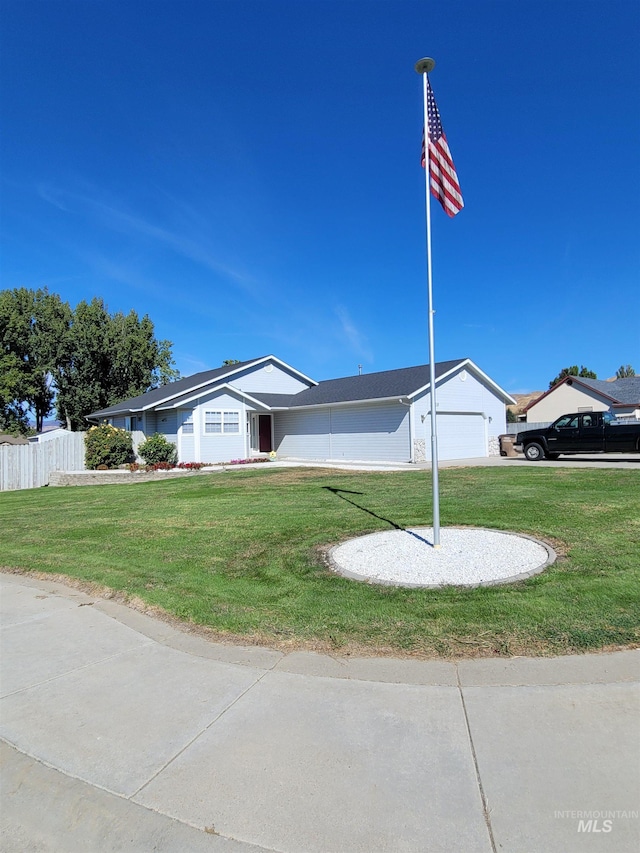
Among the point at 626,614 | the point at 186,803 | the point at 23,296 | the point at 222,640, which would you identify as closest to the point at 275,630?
the point at 222,640

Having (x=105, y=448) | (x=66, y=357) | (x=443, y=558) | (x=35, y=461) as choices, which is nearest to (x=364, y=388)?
(x=105, y=448)

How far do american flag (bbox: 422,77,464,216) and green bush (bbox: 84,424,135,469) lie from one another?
19.9 m

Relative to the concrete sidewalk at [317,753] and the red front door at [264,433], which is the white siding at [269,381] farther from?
the concrete sidewalk at [317,753]

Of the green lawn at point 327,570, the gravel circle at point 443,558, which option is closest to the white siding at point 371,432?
the green lawn at point 327,570

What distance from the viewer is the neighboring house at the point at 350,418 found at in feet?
75.3

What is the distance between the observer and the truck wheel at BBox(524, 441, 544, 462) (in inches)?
760

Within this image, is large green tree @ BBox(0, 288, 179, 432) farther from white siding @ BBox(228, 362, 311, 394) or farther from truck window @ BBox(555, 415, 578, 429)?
truck window @ BBox(555, 415, 578, 429)

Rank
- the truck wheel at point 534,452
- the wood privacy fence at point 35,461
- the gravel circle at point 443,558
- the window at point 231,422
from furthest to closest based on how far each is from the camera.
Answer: the window at point 231,422 < the truck wheel at point 534,452 < the wood privacy fence at point 35,461 < the gravel circle at point 443,558

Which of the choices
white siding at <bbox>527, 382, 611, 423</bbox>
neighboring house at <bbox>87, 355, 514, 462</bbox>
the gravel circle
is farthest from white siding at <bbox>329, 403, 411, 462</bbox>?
white siding at <bbox>527, 382, 611, 423</bbox>

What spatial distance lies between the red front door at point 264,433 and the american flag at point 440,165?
23598mm

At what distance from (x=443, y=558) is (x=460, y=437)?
64.8ft

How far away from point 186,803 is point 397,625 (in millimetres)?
2172

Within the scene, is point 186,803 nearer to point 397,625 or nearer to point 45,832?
point 45,832

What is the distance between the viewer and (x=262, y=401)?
28609 mm
